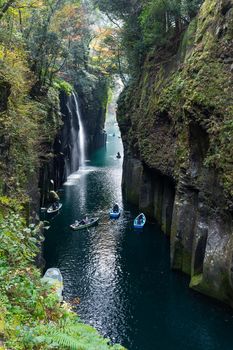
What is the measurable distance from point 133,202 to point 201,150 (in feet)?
66.0

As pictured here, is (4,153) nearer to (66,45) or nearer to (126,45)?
(66,45)

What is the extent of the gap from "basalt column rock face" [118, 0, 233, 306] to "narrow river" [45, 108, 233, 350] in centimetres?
143

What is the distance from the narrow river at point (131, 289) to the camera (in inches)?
759

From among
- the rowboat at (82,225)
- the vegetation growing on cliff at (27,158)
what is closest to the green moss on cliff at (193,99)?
the rowboat at (82,225)

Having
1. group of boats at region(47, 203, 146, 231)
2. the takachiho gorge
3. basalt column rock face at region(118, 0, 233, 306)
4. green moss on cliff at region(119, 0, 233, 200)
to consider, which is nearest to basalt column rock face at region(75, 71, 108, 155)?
the takachiho gorge

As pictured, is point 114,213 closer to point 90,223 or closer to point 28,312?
point 90,223

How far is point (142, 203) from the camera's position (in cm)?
3962

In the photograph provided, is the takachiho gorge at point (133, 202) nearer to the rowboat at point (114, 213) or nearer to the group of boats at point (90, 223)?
the rowboat at point (114, 213)

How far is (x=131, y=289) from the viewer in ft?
Result: 78.9

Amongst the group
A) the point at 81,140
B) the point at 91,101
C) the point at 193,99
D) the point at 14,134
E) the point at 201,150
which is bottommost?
the point at 81,140

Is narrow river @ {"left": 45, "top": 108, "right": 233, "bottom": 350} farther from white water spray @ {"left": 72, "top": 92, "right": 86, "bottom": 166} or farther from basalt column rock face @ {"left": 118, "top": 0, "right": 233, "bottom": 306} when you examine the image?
white water spray @ {"left": 72, "top": 92, "right": 86, "bottom": 166}

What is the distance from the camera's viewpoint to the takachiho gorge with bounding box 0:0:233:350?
10656mm

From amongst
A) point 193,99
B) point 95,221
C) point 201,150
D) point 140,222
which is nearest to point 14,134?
point 193,99

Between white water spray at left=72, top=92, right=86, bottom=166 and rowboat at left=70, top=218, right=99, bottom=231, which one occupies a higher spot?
white water spray at left=72, top=92, right=86, bottom=166
